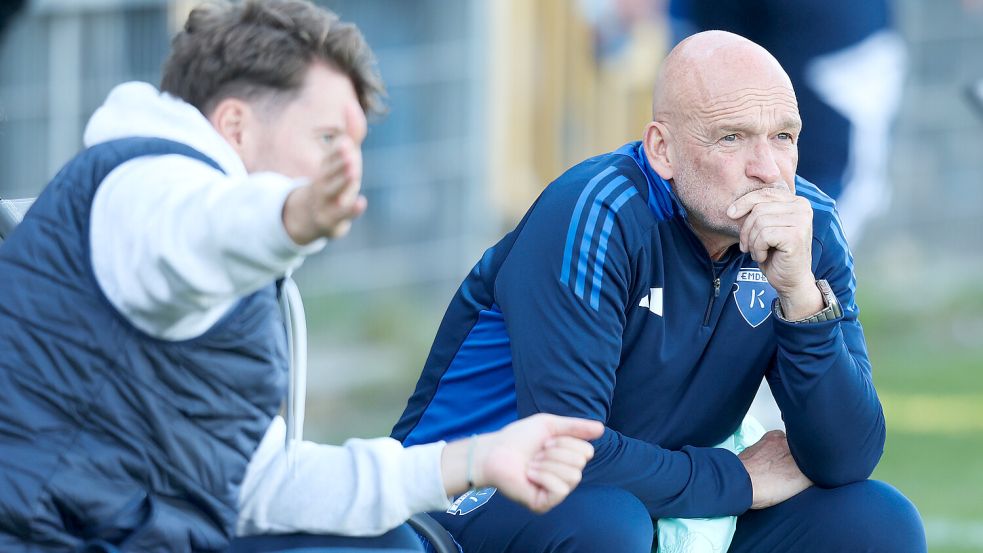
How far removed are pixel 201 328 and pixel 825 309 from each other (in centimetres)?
133

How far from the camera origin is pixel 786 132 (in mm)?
3428

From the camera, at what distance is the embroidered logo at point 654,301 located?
11.0ft

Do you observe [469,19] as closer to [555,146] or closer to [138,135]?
[555,146]

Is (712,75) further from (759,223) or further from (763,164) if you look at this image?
(759,223)

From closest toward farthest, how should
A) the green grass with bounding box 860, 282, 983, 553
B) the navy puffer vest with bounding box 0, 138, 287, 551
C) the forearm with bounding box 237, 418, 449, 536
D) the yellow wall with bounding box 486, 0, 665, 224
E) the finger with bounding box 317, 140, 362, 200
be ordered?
1. the finger with bounding box 317, 140, 362, 200
2. the navy puffer vest with bounding box 0, 138, 287, 551
3. the forearm with bounding box 237, 418, 449, 536
4. the green grass with bounding box 860, 282, 983, 553
5. the yellow wall with bounding box 486, 0, 665, 224

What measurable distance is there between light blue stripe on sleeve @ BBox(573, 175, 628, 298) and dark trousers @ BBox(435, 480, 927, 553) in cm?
39

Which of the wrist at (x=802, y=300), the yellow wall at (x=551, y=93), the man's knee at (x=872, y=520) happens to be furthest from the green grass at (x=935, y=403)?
the wrist at (x=802, y=300)

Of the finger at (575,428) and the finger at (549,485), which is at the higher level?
the finger at (575,428)

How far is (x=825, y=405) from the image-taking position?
3.34 metres

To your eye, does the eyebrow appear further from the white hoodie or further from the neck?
the white hoodie

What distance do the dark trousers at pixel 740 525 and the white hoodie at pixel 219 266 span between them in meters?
0.42

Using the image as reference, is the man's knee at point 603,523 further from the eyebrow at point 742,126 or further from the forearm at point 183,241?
the forearm at point 183,241

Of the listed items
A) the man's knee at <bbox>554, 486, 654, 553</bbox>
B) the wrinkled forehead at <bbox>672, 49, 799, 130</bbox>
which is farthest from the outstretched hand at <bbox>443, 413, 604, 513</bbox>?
the wrinkled forehead at <bbox>672, 49, 799, 130</bbox>

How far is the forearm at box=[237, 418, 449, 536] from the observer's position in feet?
9.12
